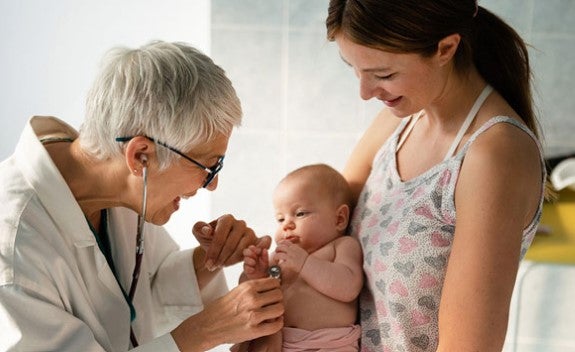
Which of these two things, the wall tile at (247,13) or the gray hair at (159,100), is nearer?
the gray hair at (159,100)

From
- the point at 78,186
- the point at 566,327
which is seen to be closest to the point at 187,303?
the point at 78,186

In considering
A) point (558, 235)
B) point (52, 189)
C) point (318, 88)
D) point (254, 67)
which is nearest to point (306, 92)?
point (318, 88)

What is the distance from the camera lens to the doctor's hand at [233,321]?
1500 millimetres

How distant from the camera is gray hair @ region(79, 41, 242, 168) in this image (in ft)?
4.65

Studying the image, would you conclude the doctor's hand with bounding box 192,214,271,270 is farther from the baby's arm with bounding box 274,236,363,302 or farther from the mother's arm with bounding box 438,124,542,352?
the mother's arm with bounding box 438,124,542,352

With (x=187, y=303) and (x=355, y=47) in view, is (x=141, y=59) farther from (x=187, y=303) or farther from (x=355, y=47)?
(x=187, y=303)

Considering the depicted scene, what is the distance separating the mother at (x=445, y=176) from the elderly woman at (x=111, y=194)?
26 centimetres

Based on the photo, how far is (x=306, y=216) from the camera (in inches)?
69.1

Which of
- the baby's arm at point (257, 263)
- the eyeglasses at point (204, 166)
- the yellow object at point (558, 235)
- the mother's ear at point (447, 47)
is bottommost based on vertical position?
the yellow object at point (558, 235)

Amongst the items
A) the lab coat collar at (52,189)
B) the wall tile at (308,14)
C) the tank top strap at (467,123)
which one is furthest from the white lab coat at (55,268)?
the wall tile at (308,14)

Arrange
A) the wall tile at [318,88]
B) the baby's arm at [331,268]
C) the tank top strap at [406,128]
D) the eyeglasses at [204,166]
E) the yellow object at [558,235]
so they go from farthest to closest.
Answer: the wall tile at [318,88] → the yellow object at [558,235] → the tank top strap at [406,128] → the baby's arm at [331,268] → the eyeglasses at [204,166]

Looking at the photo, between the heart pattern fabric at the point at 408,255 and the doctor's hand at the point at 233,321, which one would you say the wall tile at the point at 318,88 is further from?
the doctor's hand at the point at 233,321

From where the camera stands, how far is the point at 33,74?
3352 millimetres

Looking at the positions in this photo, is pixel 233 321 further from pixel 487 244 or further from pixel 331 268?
pixel 487 244
